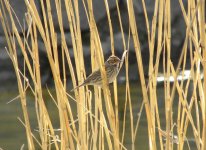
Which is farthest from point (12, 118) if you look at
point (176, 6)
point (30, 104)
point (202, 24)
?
point (202, 24)

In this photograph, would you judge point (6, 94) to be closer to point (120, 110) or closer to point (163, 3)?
point (120, 110)

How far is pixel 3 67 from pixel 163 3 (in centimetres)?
448

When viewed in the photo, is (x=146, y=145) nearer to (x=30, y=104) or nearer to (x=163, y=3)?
(x=30, y=104)

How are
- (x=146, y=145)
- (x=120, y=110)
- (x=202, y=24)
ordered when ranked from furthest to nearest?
(x=120, y=110)
(x=146, y=145)
(x=202, y=24)

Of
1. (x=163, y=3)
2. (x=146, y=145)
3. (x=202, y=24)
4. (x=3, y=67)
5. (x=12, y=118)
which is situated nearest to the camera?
(x=202, y=24)

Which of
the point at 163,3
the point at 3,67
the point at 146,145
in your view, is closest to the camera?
the point at 163,3

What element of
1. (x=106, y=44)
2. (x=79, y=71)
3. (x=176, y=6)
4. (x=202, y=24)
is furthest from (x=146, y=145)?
(x=202, y=24)

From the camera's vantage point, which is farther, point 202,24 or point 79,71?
point 79,71

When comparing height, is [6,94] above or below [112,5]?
below

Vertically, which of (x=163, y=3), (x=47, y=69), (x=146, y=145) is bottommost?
(x=146, y=145)

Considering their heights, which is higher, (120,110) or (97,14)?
(97,14)

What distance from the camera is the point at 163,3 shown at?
6.27 ft

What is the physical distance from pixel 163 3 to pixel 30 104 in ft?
12.8

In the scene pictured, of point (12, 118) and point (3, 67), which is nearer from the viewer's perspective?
point (12, 118)
